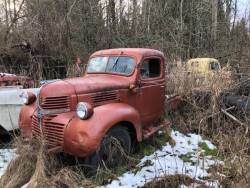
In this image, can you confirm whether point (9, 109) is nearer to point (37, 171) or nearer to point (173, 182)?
point (37, 171)

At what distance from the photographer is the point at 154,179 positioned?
5207mm

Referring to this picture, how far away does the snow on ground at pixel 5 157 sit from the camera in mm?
6020

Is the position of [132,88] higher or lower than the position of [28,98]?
higher

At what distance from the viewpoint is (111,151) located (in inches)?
226

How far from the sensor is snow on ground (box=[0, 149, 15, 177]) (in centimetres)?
602

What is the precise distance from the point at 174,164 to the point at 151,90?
1606 millimetres

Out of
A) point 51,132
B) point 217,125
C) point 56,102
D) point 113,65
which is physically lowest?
point 217,125

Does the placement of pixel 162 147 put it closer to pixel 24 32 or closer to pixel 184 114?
pixel 184 114

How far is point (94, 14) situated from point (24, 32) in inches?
121

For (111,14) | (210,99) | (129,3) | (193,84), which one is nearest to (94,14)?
(111,14)

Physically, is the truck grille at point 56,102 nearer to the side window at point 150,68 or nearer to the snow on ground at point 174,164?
the snow on ground at point 174,164

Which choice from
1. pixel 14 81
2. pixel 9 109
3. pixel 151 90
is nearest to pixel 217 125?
pixel 151 90

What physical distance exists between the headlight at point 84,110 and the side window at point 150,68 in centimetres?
188

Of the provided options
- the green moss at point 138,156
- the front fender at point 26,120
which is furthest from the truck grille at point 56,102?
the green moss at point 138,156
